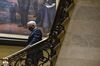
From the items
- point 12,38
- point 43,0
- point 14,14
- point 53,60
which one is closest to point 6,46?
point 12,38

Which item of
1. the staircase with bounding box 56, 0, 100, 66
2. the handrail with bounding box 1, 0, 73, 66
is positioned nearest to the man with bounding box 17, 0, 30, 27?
the handrail with bounding box 1, 0, 73, 66

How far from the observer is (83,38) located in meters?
4.93

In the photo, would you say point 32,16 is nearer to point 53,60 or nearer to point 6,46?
point 6,46

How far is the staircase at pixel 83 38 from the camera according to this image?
4668 mm

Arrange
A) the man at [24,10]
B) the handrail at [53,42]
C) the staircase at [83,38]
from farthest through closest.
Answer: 1. the man at [24,10]
2. the handrail at [53,42]
3. the staircase at [83,38]

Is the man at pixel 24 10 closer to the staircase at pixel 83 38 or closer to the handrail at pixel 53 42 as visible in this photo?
the handrail at pixel 53 42

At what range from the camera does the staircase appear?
467 cm

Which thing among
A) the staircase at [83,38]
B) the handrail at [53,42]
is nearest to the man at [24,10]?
the handrail at [53,42]

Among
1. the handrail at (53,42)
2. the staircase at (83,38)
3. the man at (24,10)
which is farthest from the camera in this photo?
the man at (24,10)

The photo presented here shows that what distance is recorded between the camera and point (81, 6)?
15.1ft

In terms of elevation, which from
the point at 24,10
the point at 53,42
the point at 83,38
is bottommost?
the point at 24,10

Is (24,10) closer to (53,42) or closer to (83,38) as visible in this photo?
(53,42)

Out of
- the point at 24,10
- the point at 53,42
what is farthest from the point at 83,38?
the point at 24,10

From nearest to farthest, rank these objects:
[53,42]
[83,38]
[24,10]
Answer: [83,38] → [53,42] → [24,10]
